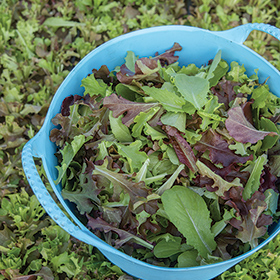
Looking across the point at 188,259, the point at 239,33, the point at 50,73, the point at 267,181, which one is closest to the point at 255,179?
the point at 267,181

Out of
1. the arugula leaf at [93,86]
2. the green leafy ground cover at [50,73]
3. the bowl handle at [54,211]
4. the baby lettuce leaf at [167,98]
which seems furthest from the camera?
the green leafy ground cover at [50,73]

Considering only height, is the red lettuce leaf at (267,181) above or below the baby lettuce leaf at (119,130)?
below

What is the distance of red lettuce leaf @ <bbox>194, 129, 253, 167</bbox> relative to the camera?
1105 millimetres

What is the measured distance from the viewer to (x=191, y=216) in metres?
1.05

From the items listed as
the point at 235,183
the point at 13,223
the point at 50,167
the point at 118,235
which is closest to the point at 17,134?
the point at 13,223

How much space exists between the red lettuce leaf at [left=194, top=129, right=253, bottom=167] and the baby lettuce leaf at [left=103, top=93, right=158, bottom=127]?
8.7 inches

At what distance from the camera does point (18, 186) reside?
1.51 meters

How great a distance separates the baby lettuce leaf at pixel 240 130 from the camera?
3.59 feet

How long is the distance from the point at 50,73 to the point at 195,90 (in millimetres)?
1037

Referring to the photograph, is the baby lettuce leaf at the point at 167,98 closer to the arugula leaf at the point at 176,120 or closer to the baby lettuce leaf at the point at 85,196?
the arugula leaf at the point at 176,120

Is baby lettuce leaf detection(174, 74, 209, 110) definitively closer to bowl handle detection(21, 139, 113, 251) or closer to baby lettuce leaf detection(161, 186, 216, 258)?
baby lettuce leaf detection(161, 186, 216, 258)

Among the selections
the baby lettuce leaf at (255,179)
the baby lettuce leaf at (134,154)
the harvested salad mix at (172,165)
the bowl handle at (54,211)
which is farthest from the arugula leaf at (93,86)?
the baby lettuce leaf at (255,179)

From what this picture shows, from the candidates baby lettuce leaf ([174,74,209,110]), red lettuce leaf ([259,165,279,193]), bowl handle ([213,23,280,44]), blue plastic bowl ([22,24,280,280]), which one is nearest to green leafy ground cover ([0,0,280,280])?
blue plastic bowl ([22,24,280,280])

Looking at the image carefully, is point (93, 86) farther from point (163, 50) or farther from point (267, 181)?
point (267, 181)
